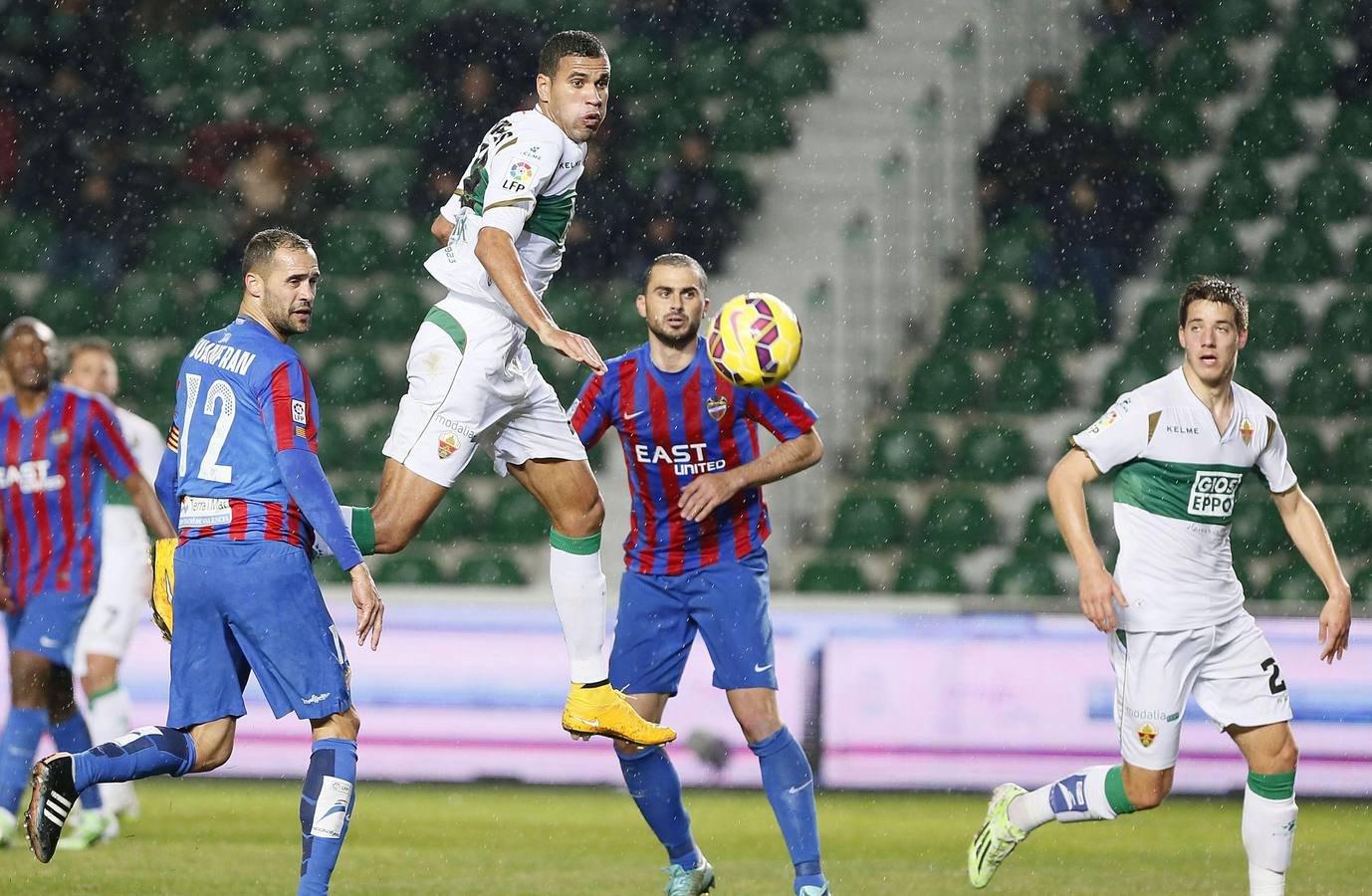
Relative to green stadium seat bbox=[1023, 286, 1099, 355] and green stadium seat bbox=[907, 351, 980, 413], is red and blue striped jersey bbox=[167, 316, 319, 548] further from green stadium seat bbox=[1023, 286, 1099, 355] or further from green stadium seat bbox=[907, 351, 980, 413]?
green stadium seat bbox=[1023, 286, 1099, 355]

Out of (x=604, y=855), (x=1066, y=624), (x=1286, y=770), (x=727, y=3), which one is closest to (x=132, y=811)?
(x=604, y=855)

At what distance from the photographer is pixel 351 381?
12719 millimetres

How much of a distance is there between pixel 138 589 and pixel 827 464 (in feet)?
16.9

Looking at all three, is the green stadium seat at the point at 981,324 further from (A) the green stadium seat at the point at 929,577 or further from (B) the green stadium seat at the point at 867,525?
(A) the green stadium seat at the point at 929,577

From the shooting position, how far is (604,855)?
7.67 metres

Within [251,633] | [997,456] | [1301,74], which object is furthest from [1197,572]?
[1301,74]

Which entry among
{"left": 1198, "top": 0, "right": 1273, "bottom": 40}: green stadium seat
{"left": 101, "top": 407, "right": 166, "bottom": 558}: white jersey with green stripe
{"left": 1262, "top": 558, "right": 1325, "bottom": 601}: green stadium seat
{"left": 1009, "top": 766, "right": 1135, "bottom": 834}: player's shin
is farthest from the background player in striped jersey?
{"left": 1198, "top": 0, "right": 1273, "bottom": 40}: green stadium seat

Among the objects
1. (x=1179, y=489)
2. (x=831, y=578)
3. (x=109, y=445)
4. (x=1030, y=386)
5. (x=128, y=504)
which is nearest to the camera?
(x=1179, y=489)

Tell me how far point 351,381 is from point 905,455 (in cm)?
379

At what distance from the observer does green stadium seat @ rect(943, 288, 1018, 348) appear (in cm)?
1260

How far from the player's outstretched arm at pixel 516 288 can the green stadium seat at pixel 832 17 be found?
9.54 meters

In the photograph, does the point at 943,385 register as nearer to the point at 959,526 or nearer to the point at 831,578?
the point at 959,526

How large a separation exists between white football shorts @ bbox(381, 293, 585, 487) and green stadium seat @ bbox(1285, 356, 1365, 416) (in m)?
7.38

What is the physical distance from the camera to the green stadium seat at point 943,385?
40.4ft
